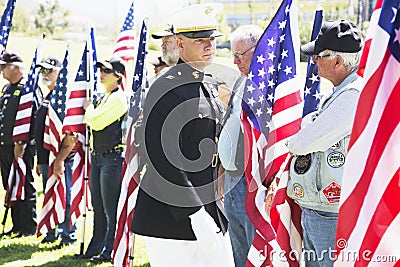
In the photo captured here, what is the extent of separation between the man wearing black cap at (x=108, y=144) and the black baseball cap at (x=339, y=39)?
3.40 metres

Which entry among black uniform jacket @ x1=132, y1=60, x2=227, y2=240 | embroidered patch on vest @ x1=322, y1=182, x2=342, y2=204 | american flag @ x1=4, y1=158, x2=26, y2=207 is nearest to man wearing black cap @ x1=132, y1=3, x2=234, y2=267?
black uniform jacket @ x1=132, y1=60, x2=227, y2=240

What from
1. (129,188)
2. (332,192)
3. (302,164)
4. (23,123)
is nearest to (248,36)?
(302,164)

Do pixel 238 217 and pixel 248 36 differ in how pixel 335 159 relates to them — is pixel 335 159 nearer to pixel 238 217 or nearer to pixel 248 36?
pixel 238 217

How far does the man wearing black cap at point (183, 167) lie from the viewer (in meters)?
4.26

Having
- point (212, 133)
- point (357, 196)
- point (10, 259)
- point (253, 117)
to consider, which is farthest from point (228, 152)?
point (10, 259)

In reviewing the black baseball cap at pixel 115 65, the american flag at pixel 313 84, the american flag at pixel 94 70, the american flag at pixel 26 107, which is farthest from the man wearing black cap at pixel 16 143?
the american flag at pixel 313 84

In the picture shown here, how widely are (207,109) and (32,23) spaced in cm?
5627

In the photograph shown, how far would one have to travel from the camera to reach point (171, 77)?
4.43 meters

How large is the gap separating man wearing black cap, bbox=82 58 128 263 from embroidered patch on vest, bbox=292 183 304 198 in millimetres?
3287

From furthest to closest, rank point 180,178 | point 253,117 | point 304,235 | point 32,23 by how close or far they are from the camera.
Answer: point 32,23, point 253,117, point 304,235, point 180,178

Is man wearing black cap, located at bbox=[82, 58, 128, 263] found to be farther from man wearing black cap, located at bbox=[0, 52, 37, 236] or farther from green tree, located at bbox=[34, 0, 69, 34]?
green tree, located at bbox=[34, 0, 69, 34]

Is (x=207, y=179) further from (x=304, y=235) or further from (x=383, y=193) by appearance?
(x=383, y=193)

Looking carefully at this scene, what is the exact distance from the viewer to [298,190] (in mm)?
4457

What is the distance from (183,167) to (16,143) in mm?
5099
